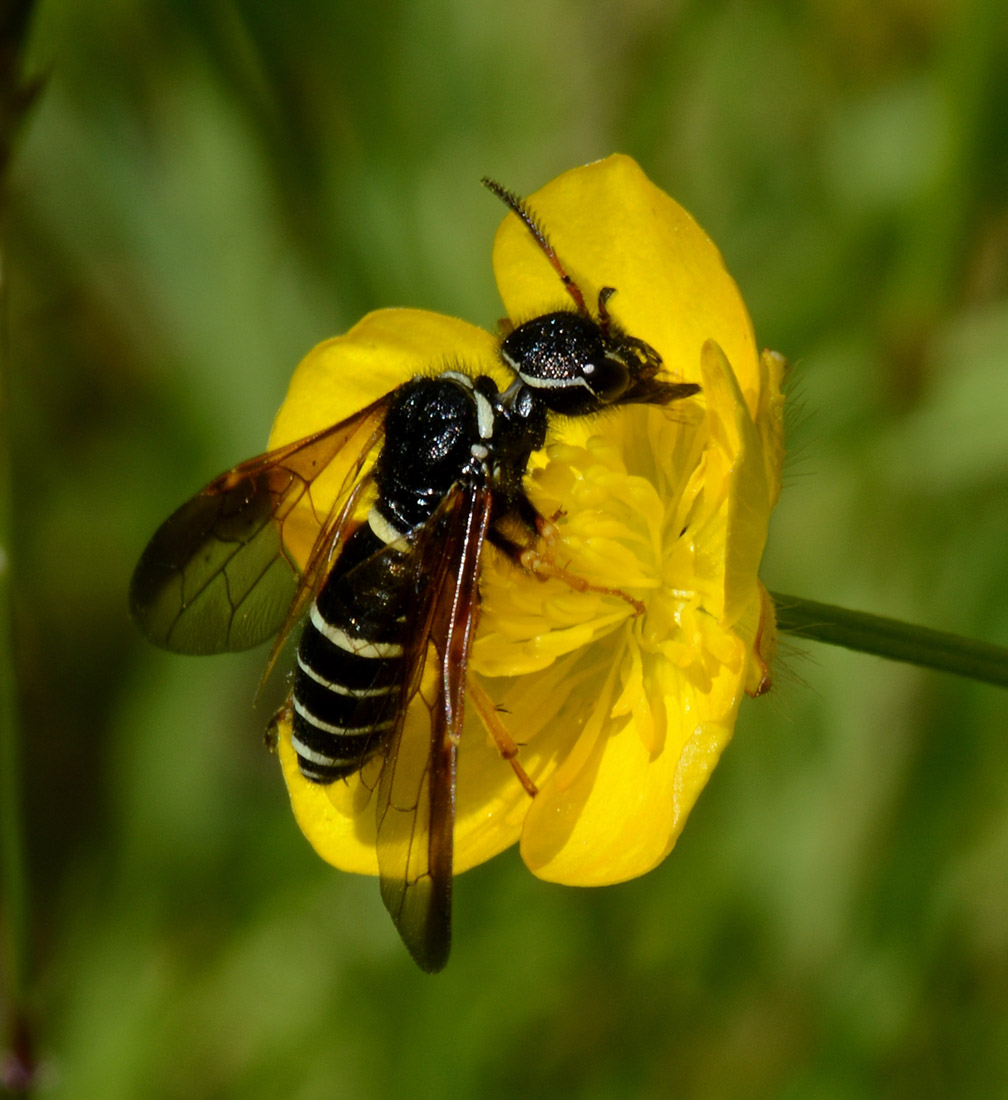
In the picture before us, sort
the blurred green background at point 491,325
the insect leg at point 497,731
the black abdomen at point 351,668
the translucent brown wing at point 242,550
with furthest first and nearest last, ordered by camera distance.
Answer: the blurred green background at point 491,325 < the translucent brown wing at point 242,550 < the insect leg at point 497,731 < the black abdomen at point 351,668

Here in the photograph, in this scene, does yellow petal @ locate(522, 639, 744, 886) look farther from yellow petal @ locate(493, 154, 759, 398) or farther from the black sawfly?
yellow petal @ locate(493, 154, 759, 398)

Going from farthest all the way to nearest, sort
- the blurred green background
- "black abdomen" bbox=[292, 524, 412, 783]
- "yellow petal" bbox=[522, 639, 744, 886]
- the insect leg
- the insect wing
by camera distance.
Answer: the blurred green background, the insect leg, "black abdomen" bbox=[292, 524, 412, 783], "yellow petal" bbox=[522, 639, 744, 886], the insect wing

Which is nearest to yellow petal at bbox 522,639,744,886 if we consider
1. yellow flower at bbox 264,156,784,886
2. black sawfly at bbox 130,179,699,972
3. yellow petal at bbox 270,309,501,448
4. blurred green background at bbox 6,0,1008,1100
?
yellow flower at bbox 264,156,784,886

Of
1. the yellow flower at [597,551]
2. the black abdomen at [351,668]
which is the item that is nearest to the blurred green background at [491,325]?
the yellow flower at [597,551]

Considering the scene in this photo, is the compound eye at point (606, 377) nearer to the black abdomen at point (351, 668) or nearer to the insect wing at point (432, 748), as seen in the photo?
the insect wing at point (432, 748)

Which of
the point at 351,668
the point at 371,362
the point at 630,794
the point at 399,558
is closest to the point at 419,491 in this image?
the point at 399,558

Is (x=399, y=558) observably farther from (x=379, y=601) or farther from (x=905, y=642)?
(x=905, y=642)
